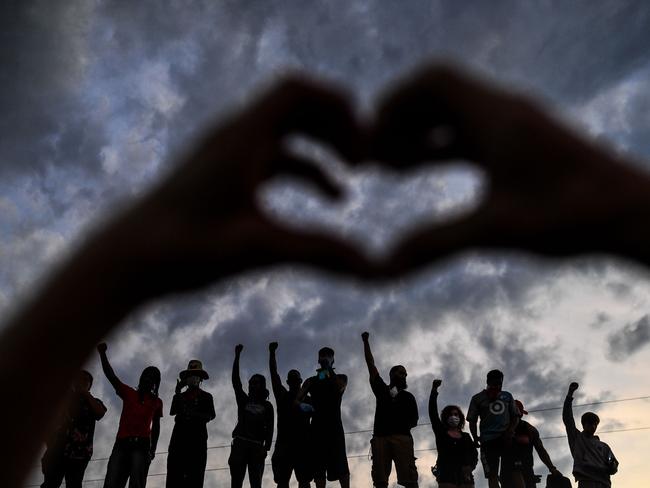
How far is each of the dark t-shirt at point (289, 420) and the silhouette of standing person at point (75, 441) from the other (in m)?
2.33

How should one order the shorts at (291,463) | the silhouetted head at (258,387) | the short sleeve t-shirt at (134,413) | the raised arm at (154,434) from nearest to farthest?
the short sleeve t-shirt at (134,413)
the raised arm at (154,434)
the shorts at (291,463)
the silhouetted head at (258,387)

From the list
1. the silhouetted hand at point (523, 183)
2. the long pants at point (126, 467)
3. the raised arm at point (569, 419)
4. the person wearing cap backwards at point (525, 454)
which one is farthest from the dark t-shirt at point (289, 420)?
the silhouetted hand at point (523, 183)

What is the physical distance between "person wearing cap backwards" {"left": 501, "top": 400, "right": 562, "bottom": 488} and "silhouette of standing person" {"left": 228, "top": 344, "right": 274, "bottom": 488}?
3244 mm

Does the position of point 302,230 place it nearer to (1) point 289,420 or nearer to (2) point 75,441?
(2) point 75,441

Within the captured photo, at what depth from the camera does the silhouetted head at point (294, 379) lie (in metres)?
8.66

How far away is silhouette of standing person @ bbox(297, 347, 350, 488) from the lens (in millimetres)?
7879

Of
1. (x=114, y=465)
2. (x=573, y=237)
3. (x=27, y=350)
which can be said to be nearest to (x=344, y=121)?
(x=573, y=237)

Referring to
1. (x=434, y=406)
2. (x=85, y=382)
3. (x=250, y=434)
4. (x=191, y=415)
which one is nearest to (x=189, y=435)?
(x=191, y=415)

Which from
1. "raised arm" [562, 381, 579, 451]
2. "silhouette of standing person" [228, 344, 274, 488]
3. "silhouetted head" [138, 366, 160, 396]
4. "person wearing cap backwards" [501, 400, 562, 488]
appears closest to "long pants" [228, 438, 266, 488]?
"silhouette of standing person" [228, 344, 274, 488]

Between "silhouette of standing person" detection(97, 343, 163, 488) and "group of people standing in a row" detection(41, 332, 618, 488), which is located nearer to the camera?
"silhouette of standing person" detection(97, 343, 163, 488)

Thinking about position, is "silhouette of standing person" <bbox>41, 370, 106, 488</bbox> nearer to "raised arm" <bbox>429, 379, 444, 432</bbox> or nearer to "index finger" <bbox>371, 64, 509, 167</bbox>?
"raised arm" <bbox>429, 379, 444, 432</bbox>

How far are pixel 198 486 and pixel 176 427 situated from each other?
0.79 meters

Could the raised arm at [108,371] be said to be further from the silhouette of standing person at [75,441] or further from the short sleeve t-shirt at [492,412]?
the short sleeve t-shirt at [492,412]

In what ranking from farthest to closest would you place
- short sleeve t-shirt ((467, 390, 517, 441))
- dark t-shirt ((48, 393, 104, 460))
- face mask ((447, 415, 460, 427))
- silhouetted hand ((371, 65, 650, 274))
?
face mask ((447, 415, 460, 427)) < short sleeve t-shirt ((467, 390, 517, 441)) < dark t-shirt ((48, 393, 104, 460)) < silhouetted hand ((371, 65, 650, 274))
